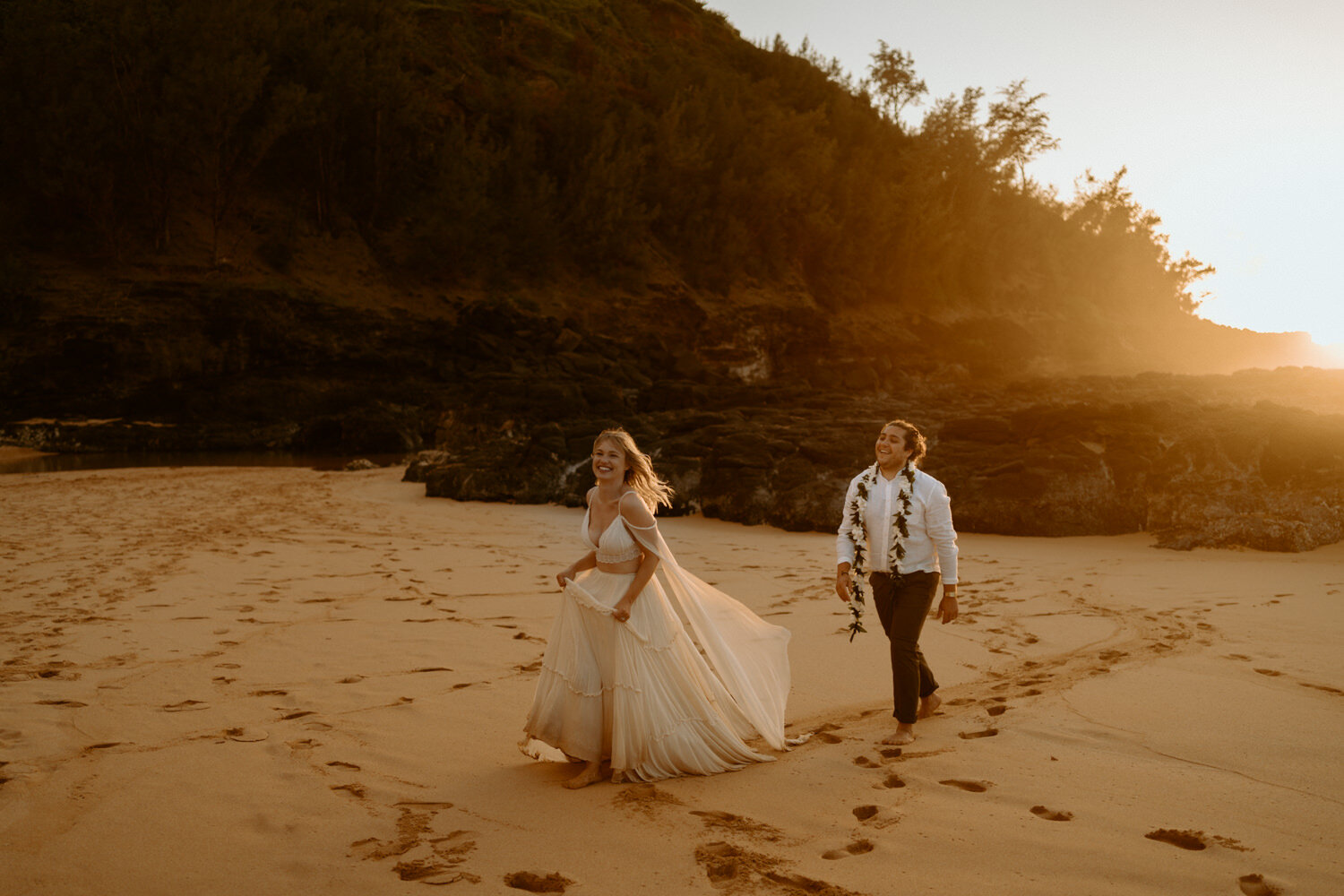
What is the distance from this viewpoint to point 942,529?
445cm

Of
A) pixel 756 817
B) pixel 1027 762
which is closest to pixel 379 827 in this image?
pixel 756 817

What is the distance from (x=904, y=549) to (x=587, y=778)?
6.12 feet

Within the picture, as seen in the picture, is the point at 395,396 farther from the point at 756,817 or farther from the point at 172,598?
the point at 756,817

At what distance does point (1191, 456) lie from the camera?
10523 mm

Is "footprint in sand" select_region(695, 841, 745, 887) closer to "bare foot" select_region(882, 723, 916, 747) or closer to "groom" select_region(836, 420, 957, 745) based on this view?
"bare foot" select_region(882, 723, 916, 747)

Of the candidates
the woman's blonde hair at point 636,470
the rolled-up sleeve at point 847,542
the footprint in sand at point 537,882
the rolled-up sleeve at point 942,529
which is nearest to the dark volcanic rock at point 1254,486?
the rolled-up sleeve at point 942,529

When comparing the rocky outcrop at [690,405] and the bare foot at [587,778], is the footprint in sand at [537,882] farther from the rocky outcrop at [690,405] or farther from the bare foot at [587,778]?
the rocky outcrop at [690,405]

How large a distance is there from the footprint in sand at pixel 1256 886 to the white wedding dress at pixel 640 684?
185 centimetres

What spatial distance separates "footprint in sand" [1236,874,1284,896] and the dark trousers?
1619 mm

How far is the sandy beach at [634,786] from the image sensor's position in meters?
3.00

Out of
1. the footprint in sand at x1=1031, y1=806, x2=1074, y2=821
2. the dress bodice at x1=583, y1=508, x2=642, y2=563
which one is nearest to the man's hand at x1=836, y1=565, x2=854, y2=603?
the dress bodice at x1=583, y1=508, x2=642, y2=563

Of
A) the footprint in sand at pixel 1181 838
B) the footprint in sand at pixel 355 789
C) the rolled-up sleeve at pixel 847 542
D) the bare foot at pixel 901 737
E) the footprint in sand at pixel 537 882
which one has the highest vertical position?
the rolled-up sleeve at pixel 847 542

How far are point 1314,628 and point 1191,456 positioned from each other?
193 inches

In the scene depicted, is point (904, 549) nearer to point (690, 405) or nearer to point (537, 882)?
point (537, 882)
